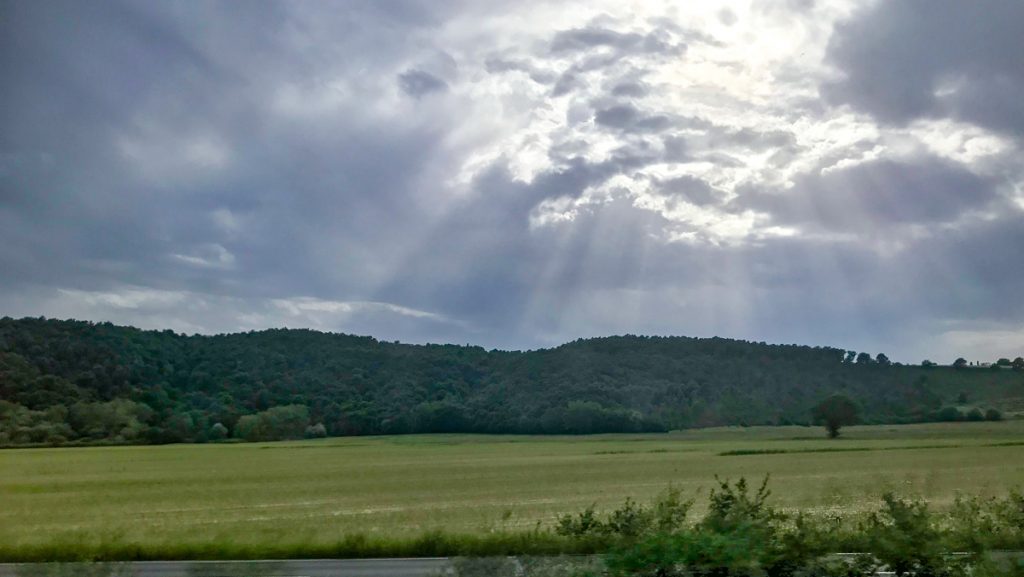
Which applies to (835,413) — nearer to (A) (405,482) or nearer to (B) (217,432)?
(A) (405,482)

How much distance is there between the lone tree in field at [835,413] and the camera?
94062mm

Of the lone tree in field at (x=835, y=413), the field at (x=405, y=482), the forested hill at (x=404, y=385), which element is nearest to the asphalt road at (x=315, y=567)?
the field at (x=405, y=482)

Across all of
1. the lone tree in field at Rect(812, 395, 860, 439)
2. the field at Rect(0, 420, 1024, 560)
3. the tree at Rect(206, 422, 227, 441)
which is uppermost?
the lone tree in field at Rect(812, 395, 860, 439)

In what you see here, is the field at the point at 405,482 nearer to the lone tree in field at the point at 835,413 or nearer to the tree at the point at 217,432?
the lone tree in field at the point at 835,413

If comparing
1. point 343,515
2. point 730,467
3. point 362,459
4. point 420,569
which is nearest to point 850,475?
point 730,467

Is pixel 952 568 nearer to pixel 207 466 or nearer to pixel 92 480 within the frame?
pixel 92 480

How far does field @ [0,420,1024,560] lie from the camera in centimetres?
2859

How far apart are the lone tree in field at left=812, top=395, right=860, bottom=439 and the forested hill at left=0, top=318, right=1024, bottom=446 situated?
11.0 ft

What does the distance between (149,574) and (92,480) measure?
1727 inches

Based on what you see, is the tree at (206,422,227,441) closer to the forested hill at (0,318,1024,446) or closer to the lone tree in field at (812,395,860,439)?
the forested hill at (0,318,1024,446)

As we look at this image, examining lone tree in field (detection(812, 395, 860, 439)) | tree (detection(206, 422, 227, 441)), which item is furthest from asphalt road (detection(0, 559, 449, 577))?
tree (detection(206, 422, 227, 441))

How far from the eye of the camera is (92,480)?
198 feet

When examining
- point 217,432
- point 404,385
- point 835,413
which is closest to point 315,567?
point 835,413

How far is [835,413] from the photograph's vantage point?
9406cm
